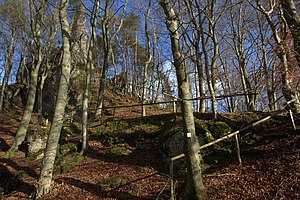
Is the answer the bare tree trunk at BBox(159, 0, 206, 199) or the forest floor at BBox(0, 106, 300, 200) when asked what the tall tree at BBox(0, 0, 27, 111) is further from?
the bare tree trunk at BBox(159, 0, 206, 199)

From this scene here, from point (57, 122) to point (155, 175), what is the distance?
3785mm

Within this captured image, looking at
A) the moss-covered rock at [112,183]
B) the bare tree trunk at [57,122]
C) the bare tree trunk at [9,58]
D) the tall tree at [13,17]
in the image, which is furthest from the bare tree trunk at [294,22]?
the bare tree trunk at [9,58]

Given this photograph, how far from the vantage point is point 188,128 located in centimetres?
478

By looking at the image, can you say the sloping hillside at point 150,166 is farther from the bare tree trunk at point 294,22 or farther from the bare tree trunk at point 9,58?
the bare tree trunk at point 9,58

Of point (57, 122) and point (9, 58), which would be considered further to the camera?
point (9, 58)

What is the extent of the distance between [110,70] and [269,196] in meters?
27.5

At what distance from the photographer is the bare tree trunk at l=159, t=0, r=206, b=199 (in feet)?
15.1

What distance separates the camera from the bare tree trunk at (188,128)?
4.59 meters

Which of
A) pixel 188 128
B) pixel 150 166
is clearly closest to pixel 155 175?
A: pixel 150 166

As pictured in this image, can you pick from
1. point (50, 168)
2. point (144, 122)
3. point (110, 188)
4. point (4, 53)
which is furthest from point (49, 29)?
point (110, 188)

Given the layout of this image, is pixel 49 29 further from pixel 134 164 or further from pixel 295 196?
pixel 295 196

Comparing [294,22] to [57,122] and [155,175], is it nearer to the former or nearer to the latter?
[155,175]

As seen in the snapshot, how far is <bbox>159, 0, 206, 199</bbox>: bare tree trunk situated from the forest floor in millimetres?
381

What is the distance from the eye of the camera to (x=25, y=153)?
1078 cm
